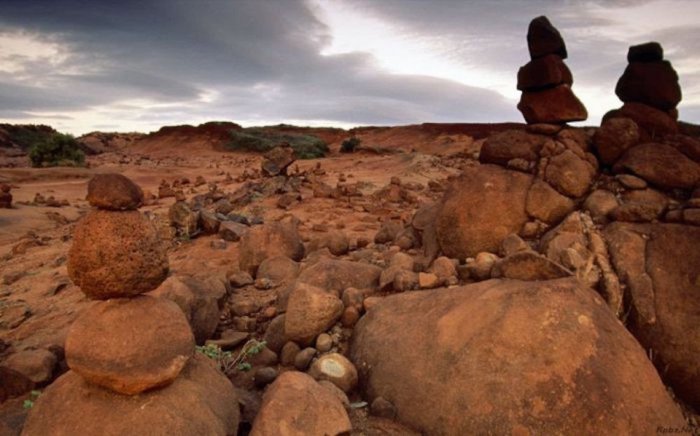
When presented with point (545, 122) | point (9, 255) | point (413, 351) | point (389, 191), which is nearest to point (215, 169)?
point (389, 191)

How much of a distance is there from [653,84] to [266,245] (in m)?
5.39

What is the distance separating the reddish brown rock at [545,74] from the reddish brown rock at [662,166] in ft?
4.23

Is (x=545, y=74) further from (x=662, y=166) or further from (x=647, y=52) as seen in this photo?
(x=662, y=166)

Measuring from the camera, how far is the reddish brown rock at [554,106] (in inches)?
233

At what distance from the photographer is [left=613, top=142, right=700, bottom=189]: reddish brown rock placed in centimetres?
483

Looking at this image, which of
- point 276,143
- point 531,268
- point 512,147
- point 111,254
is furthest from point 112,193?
point 276,143

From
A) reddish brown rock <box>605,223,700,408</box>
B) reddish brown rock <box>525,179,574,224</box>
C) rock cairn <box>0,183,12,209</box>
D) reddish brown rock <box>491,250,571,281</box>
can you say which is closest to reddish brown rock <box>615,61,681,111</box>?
reddish brown rock <box>525,179,574,224</box>

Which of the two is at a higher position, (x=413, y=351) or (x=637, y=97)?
(x=637, y=97)

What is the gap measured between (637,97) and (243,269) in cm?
562

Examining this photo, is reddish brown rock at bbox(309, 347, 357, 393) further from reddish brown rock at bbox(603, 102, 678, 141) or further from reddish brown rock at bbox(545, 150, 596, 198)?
reddish brown rock at bbox(603, 102, 678, 141)

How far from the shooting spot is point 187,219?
8.95m

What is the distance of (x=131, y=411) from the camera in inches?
109

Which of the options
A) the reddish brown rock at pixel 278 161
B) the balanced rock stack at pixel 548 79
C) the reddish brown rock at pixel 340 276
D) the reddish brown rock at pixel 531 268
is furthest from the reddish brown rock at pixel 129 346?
the reddish brown rock at pixel 278 161

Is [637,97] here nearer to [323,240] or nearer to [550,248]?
[550,248]
